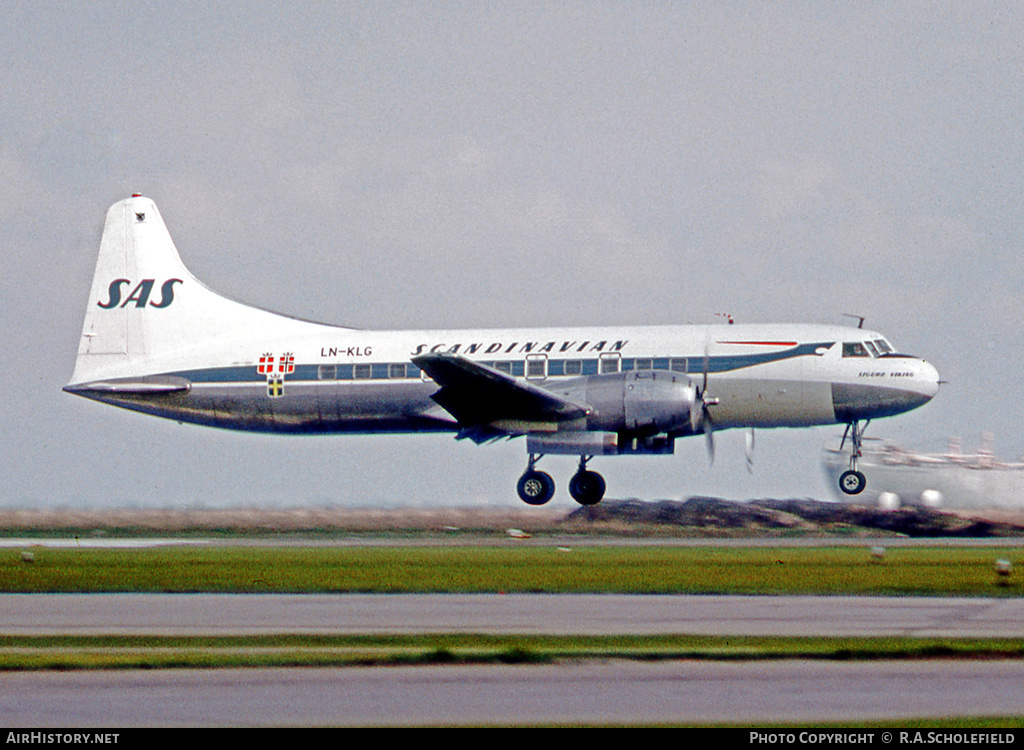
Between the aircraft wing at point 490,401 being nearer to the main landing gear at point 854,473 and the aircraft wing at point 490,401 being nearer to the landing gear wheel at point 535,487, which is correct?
the landing gear wheel at point 535,487

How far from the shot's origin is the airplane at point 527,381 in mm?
33250

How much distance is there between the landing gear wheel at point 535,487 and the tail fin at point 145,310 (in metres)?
9.67

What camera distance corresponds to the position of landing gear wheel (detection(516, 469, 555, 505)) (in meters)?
35.3

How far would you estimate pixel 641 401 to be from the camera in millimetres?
32469

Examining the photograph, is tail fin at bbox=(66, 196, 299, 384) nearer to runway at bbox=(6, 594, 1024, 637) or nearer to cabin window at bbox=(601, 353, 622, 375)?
cabin window at bbox=(601, 353, 622, 375)

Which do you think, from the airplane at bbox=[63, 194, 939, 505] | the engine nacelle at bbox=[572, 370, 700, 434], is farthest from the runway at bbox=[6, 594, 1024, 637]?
the airplane at bbox=[63, 194, 939, 505]

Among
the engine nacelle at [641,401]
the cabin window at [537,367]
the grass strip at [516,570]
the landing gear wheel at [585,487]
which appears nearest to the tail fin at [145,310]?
the grass strip at [516,570]

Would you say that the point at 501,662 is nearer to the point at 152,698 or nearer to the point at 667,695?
the point at 667,695

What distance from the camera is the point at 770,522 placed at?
44.6 meters

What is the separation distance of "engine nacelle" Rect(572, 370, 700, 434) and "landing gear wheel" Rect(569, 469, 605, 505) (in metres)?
3.23

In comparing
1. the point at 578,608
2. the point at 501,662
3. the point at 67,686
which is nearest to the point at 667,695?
the point at 501,662

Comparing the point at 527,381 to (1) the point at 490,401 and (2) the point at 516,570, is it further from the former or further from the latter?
(2) the point at 516,570

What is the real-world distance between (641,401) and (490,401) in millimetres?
4331

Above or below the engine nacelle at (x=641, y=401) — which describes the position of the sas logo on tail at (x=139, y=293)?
above
